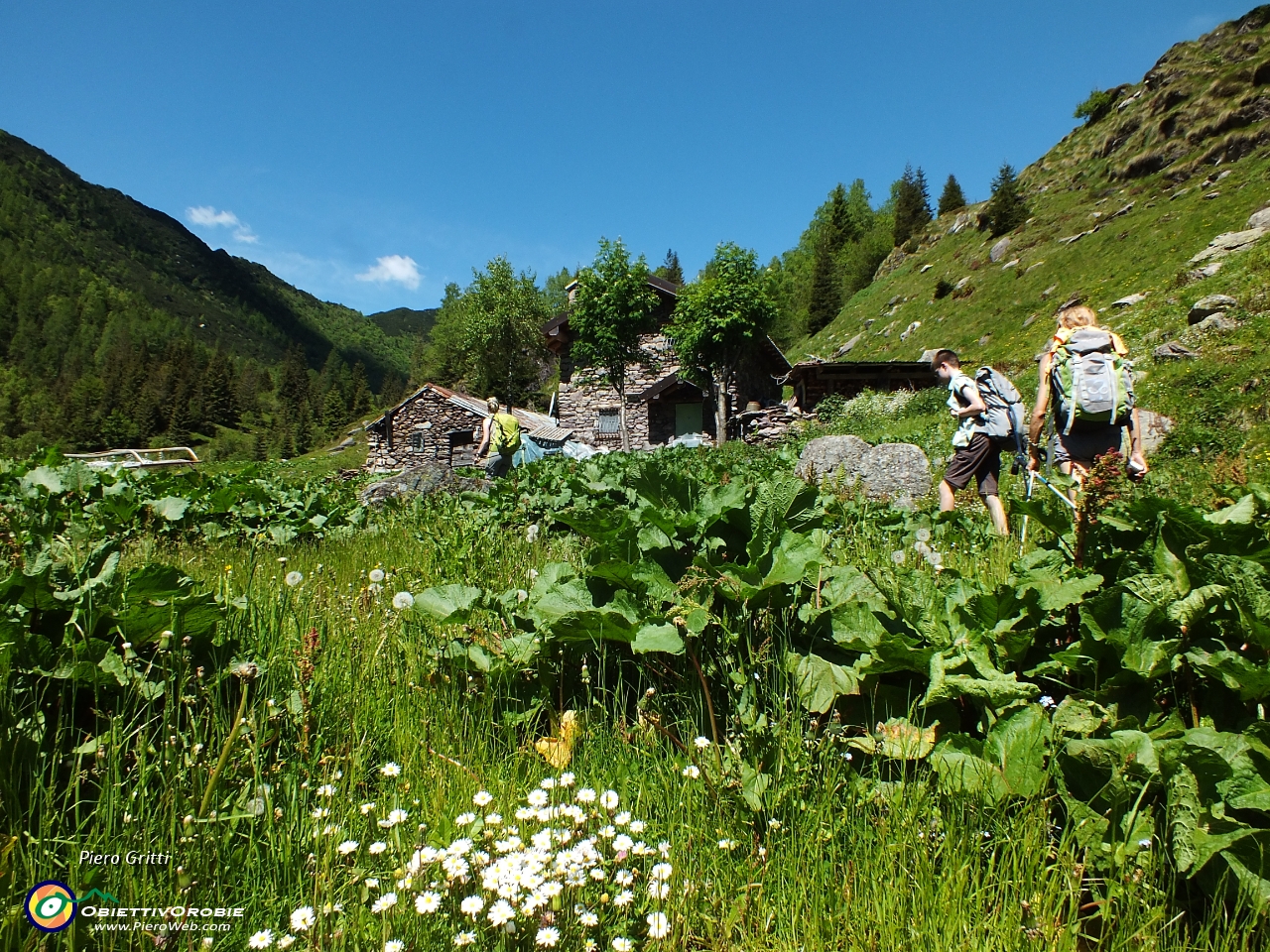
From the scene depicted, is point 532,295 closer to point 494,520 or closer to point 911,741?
point 494,520

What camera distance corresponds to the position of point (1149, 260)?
85.6ft

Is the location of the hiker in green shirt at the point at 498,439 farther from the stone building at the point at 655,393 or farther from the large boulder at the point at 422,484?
the stone building at the point at 655,393

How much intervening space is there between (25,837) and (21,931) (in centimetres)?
32

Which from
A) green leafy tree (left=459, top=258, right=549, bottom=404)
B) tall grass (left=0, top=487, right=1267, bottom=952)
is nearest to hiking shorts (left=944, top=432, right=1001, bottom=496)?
tall grass (left=0, top=487, right=1267, bottom=952)

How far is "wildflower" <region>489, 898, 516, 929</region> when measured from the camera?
1158 mm

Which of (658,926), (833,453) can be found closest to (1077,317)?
(833,453)

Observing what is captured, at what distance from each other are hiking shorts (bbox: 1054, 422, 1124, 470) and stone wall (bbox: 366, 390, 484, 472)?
111ft

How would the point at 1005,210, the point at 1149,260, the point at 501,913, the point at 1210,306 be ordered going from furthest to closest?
the point at 1005,210 < the point at 1149,260 < the point at 1210,306 < the point at 501,913

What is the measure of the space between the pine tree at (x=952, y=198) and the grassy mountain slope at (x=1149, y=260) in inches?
453

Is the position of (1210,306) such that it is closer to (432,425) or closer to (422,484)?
(422,484)

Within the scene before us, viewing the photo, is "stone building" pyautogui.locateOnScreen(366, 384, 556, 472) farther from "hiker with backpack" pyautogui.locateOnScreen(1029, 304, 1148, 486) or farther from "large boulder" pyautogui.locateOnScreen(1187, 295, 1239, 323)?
"hiker with backpack" pyautogui.locateOnScreen(1029, 304, 1148, 486)

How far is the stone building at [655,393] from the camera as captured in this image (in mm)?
33250

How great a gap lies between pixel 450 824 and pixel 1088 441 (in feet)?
17.4

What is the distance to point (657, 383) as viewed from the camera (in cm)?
3288
